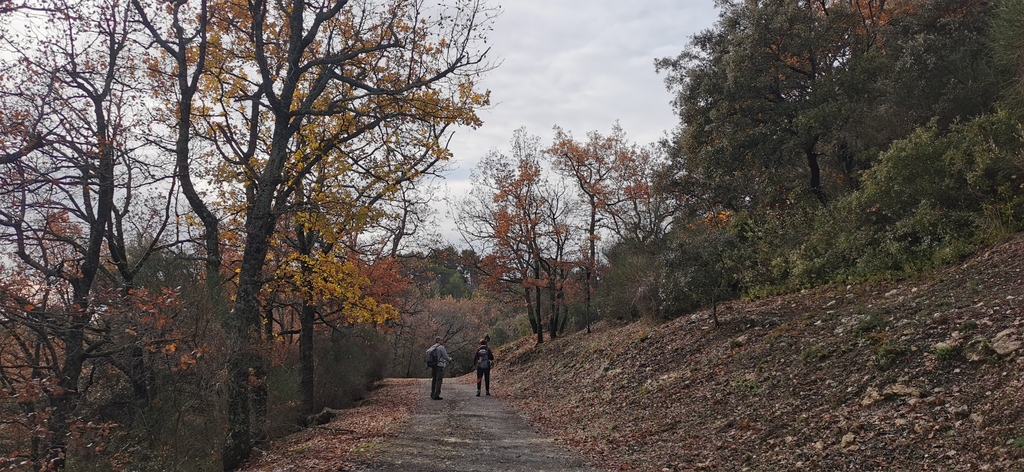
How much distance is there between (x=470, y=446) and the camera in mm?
9555

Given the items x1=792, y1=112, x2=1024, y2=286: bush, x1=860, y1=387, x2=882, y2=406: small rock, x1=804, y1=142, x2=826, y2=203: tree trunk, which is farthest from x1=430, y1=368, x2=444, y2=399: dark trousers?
x1=804, y1=142, x2=826, y2=203: tree trunk

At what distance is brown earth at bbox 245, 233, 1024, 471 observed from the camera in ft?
19.1

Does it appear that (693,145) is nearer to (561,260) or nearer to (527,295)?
(561,260)

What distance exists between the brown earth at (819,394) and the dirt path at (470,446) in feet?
0.98

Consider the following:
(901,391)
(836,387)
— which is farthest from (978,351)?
(836,387)

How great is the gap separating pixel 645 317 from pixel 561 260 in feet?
22.4

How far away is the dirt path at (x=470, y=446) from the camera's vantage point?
26.4ft

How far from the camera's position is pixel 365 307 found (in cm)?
1126

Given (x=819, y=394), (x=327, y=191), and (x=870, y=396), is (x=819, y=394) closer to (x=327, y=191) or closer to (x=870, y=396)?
(x=870, y=396)

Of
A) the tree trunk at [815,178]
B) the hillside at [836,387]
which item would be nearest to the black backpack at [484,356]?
the hillside at [836,387]

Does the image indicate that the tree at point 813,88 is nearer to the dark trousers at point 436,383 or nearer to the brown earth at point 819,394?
the brown earth at point 819,394

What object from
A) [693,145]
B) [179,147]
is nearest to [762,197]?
[693,145]

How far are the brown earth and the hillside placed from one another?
24 millimetres

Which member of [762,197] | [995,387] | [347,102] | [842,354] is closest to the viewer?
[995,387]
